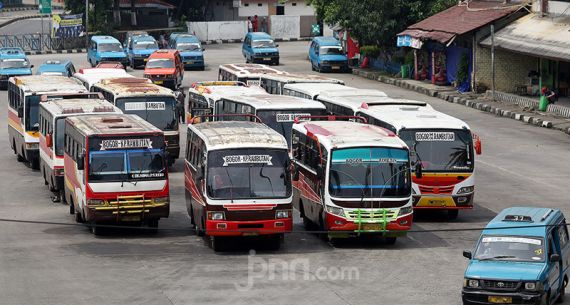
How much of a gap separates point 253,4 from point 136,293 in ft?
261

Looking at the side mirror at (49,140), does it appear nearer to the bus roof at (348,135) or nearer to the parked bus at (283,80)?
the bus roof at (348,135)

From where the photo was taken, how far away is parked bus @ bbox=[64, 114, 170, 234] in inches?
1110

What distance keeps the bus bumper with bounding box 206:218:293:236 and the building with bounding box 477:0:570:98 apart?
27139mm

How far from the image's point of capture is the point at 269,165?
26766 mm

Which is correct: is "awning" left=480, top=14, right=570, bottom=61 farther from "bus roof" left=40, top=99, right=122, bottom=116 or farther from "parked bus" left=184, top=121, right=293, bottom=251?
"parked bus" left=184, top=121, right=293, bottom=251

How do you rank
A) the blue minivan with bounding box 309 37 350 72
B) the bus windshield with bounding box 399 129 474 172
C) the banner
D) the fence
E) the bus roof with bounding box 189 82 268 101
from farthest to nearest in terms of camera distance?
the fence
the banner
the blue minivan with bounding box 309 37 350 72
the bus roof with bounding box 189 82 268 101
the bus windshield with bounding box 399 129 474 172

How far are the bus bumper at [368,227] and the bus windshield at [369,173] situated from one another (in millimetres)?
565

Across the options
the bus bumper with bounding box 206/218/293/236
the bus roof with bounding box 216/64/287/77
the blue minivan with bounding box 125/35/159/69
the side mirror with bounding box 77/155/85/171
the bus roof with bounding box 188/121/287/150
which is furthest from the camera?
the blue minivan with bounding box 125/35/159/69

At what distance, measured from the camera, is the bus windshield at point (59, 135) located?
33.8 meters

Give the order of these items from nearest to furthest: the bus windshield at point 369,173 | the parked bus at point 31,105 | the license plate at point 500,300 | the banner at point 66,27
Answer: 1. the license plate at point 500,300
2. the bus windshield at point 369,173
3. the parked bus at point 31,105
4. the banner at point 66,27

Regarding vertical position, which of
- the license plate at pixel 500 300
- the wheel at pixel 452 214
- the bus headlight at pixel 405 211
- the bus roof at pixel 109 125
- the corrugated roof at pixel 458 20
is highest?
the corrugated roof at pixel 458 20

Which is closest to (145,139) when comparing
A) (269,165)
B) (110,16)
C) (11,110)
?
(269,165)

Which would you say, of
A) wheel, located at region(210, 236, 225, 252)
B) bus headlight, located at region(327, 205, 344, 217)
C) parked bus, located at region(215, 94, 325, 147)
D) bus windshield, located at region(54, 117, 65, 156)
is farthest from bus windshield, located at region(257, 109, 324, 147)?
wheel, located at region(210, 236, 225, 252)

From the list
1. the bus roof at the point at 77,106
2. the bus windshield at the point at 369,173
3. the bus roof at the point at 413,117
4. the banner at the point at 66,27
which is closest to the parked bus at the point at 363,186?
the bus windshield at the point at 369,173
